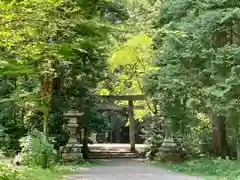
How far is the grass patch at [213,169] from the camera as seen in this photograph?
33.3 ft

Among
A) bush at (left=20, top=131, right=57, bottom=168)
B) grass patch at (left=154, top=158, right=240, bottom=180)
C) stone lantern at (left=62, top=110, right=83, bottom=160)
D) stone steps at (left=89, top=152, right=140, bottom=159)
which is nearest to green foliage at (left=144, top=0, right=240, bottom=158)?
grass patch at (left=154, top=158, right=240, bottom=180)

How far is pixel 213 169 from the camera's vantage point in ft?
38.2

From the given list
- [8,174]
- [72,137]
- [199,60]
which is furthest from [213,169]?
[8,174]

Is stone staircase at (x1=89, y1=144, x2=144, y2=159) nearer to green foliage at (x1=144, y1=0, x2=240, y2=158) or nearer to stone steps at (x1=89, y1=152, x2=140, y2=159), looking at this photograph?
stone steps at (x1=89, y1=152, x2=140, y2=159)

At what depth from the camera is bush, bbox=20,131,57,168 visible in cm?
1058

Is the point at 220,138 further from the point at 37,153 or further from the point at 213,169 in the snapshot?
the point at 37,153

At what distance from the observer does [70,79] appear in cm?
1566

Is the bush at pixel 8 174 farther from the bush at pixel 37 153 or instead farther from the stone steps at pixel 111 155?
the stone steps at pixel 111 155

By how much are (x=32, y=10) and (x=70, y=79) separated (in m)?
9.65

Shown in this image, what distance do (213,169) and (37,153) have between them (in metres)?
4.96

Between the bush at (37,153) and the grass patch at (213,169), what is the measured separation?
4090 millimetres

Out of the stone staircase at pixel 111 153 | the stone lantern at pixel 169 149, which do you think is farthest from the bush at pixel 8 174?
the stone staircase at pixel 111 153

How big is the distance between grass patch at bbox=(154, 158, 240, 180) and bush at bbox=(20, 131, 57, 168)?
409cm

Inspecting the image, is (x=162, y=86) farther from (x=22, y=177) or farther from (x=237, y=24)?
(x=22, y=177)
